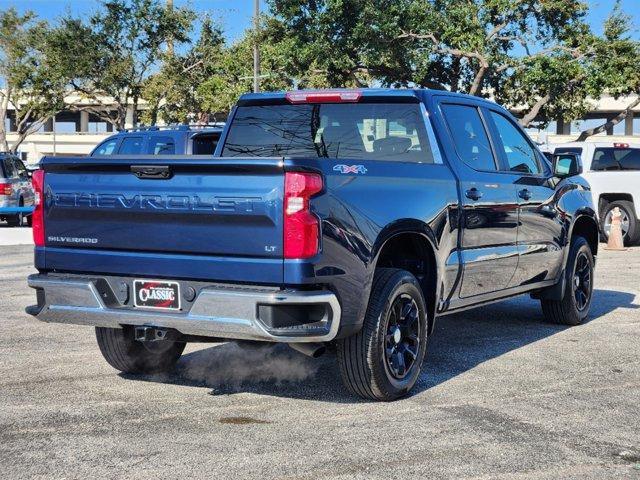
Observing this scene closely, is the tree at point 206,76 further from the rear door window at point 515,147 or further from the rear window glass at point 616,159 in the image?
the rear door window at point 515,147

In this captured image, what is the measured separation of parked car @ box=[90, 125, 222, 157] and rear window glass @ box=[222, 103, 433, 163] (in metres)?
7.34

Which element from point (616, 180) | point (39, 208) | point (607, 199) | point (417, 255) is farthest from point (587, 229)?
point (607, 199)

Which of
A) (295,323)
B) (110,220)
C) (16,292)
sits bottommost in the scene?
(16,292)

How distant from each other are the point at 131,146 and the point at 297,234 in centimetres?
1092

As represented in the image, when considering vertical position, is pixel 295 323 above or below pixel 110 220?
below

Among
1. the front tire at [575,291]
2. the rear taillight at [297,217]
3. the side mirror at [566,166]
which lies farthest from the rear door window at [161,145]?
the rear taillight at [297,217]

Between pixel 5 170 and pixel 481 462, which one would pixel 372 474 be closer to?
pixel 481 462

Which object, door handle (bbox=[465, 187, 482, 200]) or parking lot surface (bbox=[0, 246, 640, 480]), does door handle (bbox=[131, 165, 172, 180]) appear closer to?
parking lot surface (bbox=[0, 246, 640, 480])

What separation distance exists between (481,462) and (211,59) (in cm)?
3887

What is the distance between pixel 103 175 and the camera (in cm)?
582

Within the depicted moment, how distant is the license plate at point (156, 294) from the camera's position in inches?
221

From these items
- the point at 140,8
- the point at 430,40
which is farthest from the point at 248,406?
the point at 140,8

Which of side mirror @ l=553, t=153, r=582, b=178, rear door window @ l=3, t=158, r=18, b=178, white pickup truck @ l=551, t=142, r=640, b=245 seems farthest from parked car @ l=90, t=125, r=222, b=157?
rear door window @ l=3, t=158, r=18, b=178

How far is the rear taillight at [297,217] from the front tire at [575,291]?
438 cm
